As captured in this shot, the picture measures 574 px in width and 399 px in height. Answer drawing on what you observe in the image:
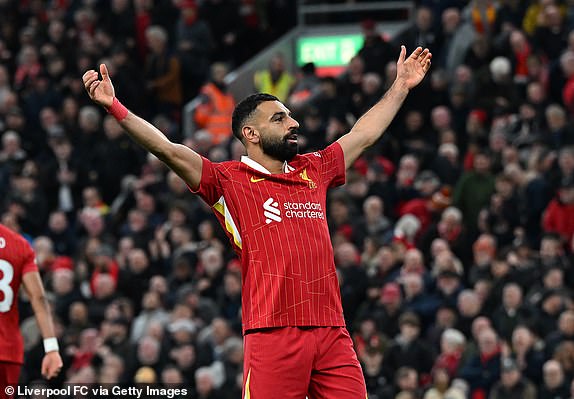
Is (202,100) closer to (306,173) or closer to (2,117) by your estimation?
(2,117)

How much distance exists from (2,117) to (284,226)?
12.9 meters

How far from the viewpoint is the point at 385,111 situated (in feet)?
29.8

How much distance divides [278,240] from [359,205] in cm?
839

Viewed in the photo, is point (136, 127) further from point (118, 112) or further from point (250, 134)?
point (250, 134)

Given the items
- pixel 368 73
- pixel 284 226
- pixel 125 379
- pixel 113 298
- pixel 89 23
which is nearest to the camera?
pixel 284 226

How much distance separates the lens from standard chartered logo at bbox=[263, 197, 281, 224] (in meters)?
8.37

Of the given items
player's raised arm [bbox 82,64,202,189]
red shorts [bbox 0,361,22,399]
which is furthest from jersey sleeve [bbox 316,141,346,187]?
red shorts [bbox 0,361,22,399]

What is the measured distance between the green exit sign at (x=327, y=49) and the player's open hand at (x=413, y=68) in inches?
438

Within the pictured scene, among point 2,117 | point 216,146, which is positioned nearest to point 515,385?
point 216,146

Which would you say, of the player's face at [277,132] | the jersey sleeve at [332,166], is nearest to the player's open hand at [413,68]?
the jersey sleeve at [332,166]

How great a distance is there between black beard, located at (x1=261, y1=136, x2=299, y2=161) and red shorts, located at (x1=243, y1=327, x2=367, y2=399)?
96cm

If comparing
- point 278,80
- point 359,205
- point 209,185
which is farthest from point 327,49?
point 209,185

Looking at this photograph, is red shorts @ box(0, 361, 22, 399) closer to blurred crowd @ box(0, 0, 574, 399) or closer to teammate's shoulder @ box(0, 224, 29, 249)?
teammate's shoulder @ box(0, 224, 29, 249)

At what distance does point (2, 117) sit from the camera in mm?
20641
